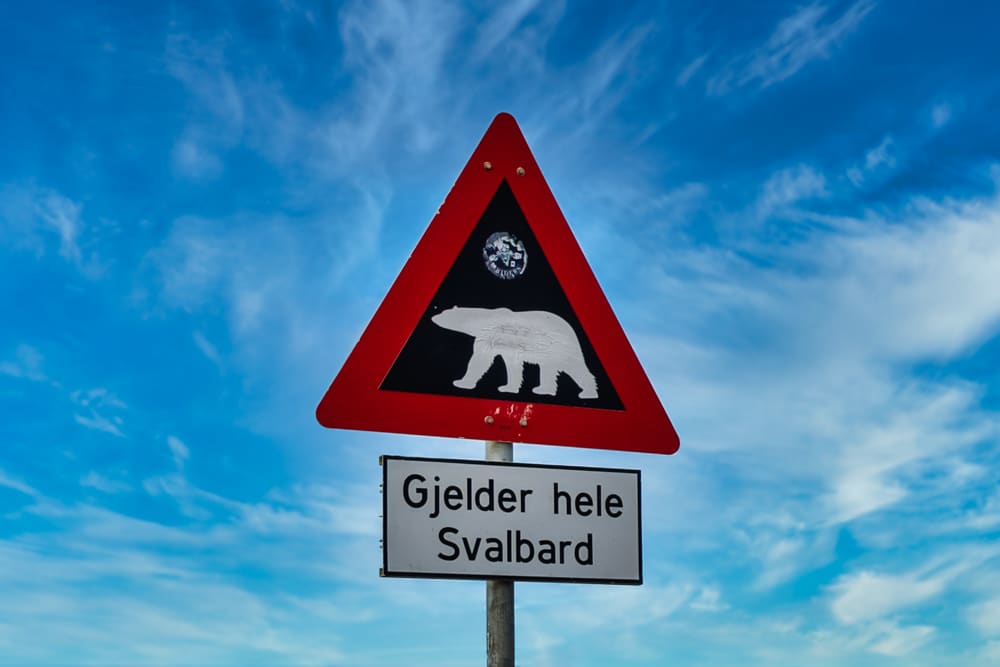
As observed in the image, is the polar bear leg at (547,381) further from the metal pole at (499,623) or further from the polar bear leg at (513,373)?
the metal pole at (499,623)

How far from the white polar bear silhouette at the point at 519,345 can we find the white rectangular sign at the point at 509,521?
246mm

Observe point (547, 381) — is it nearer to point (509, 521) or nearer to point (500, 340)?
point (500, 340)

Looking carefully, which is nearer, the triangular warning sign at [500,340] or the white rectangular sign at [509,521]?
the white rectangular sign at [509,521]

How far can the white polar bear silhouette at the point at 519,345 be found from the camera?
3.07 metres

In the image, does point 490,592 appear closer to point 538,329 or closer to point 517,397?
point 517,397

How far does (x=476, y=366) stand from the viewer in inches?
120

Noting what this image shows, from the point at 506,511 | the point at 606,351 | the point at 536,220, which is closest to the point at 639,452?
the point at 606,351

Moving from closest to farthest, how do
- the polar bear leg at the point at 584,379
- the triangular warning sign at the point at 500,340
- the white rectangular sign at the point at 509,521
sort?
1. the white rectangular sign at the point at 509,521
2. the triangular warning sign at the point at 500,340
3. the polar bear leg at the point at 584,379

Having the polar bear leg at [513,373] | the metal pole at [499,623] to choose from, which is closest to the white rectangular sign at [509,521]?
the metal pole at [499,623]

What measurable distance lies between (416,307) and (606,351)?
23.2 inches

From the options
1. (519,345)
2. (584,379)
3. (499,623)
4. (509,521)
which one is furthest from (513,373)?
(499,623)

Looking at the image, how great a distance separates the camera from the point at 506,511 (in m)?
2.97

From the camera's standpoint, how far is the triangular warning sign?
3.02 m

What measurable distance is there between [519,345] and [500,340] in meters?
0.06
